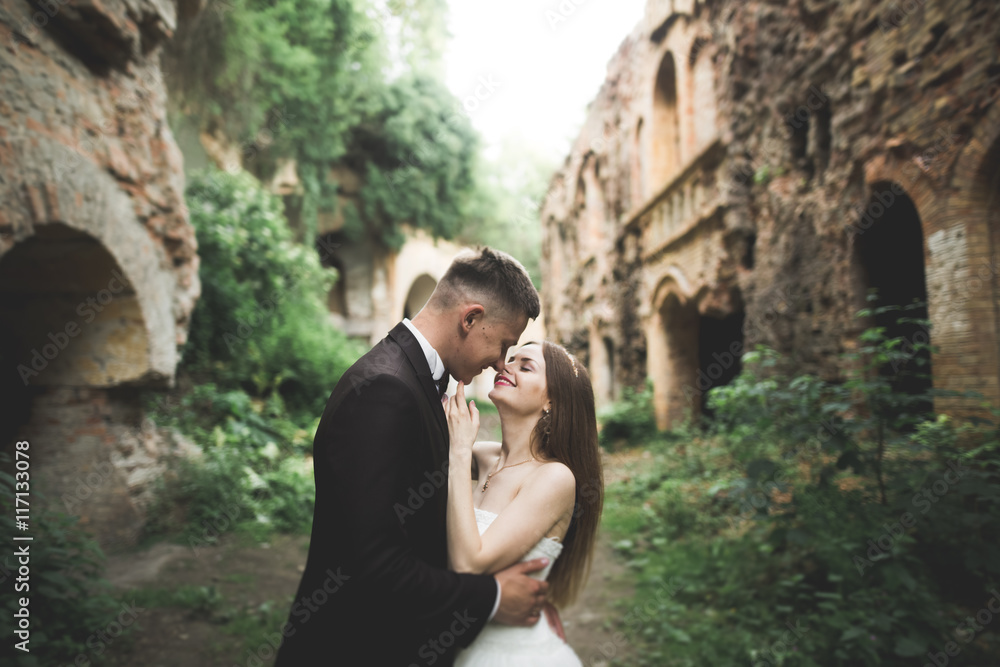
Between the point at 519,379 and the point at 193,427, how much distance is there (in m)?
6.94

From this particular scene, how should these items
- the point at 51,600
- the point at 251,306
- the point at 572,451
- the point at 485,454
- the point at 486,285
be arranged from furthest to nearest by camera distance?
1. the point at 251,306
2. the point at 51,600
3. the point at 485,454
4. the point at 572,451
5. the point at 486,285

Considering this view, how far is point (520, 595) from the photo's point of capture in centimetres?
190

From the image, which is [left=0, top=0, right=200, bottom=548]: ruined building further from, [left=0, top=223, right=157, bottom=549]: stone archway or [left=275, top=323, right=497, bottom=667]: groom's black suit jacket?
[left=275, top=323, right=497, bottom=667]: groom's black suit jacket

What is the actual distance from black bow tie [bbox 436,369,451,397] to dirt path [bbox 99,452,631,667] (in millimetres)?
3178

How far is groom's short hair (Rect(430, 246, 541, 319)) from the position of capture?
84.0 inches

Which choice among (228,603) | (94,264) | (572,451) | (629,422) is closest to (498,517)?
(572,451)

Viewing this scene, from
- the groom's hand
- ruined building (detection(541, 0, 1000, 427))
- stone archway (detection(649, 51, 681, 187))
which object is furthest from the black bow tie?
stone archway (detection(649, 51, 681, 187))

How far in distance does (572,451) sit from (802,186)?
6705mm

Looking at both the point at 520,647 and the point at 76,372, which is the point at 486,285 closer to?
the point at 520,647

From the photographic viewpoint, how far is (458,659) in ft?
6.91

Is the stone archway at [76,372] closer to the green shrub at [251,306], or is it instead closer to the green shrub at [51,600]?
the green shrub at [51,600]

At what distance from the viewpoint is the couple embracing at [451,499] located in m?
1.63

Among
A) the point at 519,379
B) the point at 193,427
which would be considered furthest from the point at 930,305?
the point at 193,427

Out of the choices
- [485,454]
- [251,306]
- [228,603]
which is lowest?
[228,603]
